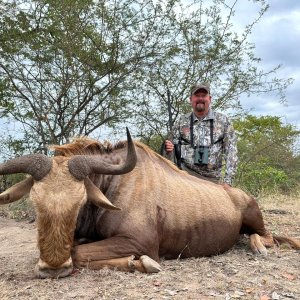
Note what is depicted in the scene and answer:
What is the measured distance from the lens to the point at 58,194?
13.8 feet

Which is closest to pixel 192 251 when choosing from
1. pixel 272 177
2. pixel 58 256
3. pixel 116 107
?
pixel 58 256

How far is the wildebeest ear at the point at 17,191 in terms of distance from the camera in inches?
181

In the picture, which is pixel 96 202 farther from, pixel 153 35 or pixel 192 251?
pixel 153 35

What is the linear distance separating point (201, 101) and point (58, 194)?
3.75 meters

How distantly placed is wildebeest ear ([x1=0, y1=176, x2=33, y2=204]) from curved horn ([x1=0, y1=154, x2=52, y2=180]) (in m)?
0.15

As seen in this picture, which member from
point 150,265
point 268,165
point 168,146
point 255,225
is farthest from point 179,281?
point 268,165

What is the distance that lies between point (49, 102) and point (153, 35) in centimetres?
264

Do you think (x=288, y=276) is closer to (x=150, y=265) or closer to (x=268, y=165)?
(x=150, y=265)

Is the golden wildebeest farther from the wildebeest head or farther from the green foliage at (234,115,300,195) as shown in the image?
the green foliage at (234,115,300,195)

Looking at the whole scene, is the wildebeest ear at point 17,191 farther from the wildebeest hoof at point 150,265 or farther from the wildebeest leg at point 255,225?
the wildebeest leg at point 255,225

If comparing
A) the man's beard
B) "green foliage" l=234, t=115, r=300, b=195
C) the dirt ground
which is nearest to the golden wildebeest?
the dirt ground

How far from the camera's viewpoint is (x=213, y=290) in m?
3.87

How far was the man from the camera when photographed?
7.39m

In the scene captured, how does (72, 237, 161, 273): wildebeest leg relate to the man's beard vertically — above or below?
below
